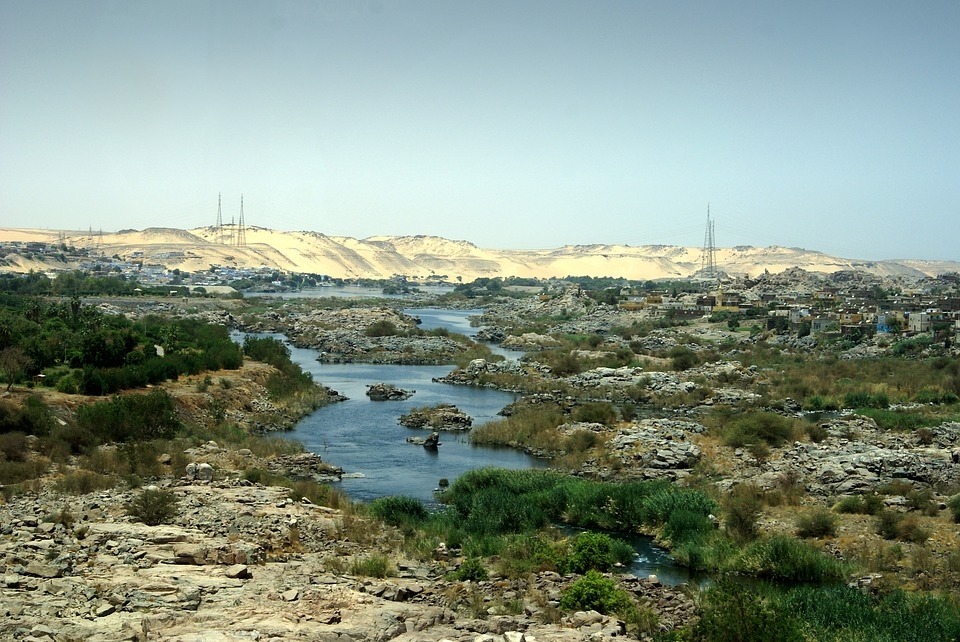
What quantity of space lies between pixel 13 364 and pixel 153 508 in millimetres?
12214

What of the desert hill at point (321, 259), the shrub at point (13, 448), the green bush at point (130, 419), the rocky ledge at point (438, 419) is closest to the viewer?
the shrub at point (13, 448)

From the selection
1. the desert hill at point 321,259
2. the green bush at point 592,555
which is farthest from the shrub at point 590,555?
the desert hill at point 321,259

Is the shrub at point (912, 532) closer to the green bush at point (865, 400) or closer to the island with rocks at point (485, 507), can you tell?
the island with rocks at point (485, 507)

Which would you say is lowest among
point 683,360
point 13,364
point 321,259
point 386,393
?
point 386,393

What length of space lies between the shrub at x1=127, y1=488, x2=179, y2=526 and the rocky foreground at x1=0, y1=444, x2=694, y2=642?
0.14 m

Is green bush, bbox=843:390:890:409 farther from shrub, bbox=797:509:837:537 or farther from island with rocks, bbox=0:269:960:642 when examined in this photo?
shrub, bbox=797:509:837:537

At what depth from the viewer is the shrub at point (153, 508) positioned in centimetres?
1306

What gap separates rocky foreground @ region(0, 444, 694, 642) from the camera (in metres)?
9.16

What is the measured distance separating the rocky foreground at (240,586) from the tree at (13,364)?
9653 millimetres

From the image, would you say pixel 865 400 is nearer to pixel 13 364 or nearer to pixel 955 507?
pixel 955 507

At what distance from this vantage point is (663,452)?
20.5 metres

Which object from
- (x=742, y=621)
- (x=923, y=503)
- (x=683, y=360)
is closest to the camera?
(x=742, y=621)

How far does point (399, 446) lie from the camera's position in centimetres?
2336

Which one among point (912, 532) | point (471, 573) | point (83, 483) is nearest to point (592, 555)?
point (471, 573)
